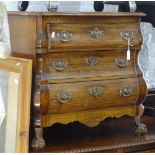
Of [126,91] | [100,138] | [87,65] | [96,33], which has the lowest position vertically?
[100,138]

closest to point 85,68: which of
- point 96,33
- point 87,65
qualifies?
point 87,65

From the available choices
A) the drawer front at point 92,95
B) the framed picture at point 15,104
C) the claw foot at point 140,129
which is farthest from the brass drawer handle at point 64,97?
the claw foot at point 140,129

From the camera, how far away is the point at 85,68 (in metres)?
1.32

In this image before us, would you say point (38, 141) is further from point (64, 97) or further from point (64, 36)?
point (64, 36)

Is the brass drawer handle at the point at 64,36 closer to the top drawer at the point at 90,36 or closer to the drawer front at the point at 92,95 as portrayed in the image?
the top drawer at the point at 90,36

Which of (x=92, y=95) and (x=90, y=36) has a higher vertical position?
(x=90, y=36)

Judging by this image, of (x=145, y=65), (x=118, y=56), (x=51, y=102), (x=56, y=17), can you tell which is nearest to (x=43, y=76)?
(x=51, y=102)

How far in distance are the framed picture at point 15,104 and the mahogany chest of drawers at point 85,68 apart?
0.05m

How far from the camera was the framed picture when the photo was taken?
3.95ft

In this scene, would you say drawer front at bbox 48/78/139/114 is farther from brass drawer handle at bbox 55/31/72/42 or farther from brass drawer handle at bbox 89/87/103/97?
brass drawer handle at bbox 55/31/72/42

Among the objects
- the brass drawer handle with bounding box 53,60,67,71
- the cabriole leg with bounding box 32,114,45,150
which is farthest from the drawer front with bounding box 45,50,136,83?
the cabriole leg with bounding box 32,114,45,150

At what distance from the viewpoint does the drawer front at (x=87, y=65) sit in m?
1.26

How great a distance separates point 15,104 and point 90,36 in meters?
0.34

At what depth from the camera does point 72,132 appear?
4.86ft
